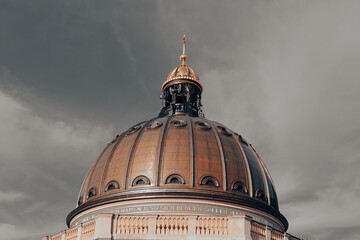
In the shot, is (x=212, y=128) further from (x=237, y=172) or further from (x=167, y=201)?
(x=167, y=201)

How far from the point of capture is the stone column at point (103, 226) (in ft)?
121

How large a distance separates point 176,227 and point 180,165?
29.8 ft

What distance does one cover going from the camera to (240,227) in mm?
36500

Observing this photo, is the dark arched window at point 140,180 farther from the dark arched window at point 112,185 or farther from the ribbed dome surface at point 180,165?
the dark arched window at point 112,185

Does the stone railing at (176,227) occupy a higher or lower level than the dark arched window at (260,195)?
lower

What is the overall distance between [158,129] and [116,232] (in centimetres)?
1413

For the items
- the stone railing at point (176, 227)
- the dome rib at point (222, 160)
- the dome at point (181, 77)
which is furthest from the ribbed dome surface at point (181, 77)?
the stone railing at point (176, 227)

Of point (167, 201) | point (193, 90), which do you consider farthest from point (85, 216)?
point (193, 90)

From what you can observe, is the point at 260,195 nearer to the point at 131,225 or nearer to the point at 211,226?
the point at 211,226

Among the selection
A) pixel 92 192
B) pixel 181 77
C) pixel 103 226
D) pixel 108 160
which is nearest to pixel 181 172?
pixel 108 160

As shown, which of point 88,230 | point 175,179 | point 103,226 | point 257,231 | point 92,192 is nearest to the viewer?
point 103,226

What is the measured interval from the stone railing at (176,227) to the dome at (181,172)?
584 cm

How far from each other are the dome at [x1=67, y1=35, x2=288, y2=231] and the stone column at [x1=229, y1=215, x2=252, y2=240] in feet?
21.3

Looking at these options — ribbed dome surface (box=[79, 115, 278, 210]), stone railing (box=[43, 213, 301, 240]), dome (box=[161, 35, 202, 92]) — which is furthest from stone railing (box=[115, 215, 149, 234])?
dome (box=[161, 35, 202, 92])
